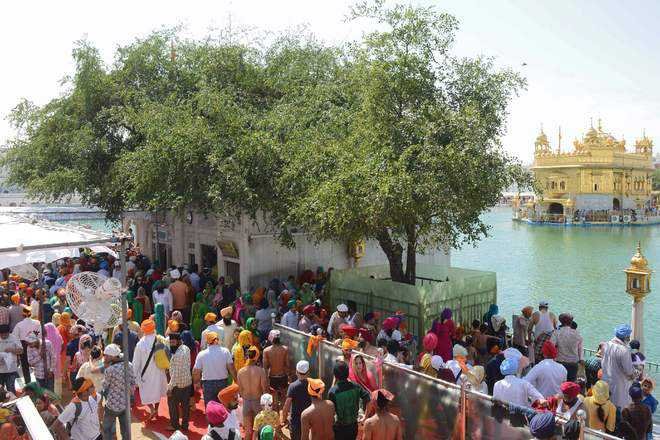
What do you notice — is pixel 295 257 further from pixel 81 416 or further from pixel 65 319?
pixel 81 416

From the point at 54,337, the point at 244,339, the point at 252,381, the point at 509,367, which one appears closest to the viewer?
the point at 509,367

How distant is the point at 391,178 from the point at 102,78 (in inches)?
462

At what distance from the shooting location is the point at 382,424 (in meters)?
5.13

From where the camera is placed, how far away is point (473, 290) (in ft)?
35.6

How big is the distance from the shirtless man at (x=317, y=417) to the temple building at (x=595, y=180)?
228 ft

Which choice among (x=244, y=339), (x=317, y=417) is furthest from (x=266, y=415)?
(x=244, y=339)

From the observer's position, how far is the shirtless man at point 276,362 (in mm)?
7172

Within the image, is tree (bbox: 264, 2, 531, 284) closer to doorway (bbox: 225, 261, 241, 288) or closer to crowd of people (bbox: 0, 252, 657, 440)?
crowd of people (bbox: 0, 252, 657, 440)

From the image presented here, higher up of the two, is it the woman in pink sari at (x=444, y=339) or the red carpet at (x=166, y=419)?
the woman in pink sari at (x=444, y=339)

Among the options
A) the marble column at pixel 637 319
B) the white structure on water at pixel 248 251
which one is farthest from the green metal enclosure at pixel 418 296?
the marble column at pixel 637 319

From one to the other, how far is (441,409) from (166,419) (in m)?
3.96

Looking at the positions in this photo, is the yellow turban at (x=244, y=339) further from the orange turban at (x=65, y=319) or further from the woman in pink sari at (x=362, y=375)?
the orange turban at (x=65, y=319)

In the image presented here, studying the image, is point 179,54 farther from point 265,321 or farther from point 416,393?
point 416,393

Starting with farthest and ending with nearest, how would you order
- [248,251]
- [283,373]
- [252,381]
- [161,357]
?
[248,251], [283,373], [161,357], [252,381]
